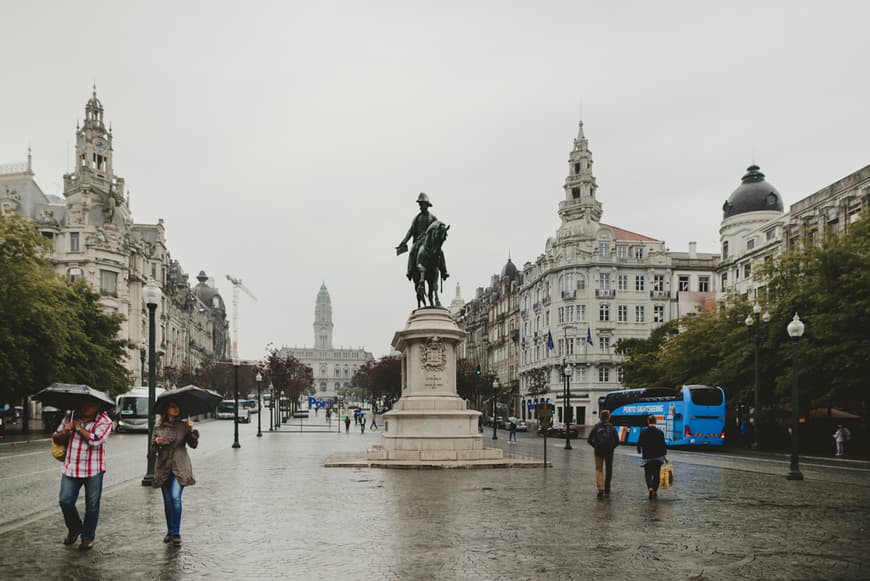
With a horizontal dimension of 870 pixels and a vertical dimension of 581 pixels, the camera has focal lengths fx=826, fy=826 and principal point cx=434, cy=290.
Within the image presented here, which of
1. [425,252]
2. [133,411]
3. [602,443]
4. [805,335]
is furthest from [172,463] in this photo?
[133,411]

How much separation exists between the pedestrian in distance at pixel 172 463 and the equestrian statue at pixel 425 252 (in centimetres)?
1658

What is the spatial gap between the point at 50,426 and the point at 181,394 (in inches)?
2107

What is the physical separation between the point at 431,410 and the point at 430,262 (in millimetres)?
5199

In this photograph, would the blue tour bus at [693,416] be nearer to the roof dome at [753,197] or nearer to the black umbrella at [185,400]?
the black umbrella at [185,400]

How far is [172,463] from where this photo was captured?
35.4 feet

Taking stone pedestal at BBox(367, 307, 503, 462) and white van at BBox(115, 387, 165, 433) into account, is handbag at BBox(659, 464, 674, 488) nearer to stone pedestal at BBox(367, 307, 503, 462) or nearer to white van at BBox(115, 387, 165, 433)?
stone pedestal at BBox(367, 307, 503, 462)

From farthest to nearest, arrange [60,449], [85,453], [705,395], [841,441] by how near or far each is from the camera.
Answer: [705,395] → [841,441] → [60,449] → [85,453]

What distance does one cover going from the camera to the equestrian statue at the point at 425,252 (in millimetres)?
27480

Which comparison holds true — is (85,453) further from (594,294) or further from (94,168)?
(94,168)

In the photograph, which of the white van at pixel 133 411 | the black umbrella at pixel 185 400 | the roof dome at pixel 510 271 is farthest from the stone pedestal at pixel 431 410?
the roof dome at pixel 510 271

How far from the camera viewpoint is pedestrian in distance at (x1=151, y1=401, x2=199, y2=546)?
10.7 metres

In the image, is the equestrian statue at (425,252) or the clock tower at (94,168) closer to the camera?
the equestrian statue at (425,252)

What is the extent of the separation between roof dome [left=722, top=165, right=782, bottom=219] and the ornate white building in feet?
185

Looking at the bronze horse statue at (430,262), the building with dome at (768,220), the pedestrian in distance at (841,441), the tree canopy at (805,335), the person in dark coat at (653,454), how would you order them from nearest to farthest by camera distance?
the person in dark coat at (653,454) < the bronze horse statue at (430,262) < the tree canopy at (805,335) < the pedestrian in distance at (841,441) < the building with dome at (768,220)
